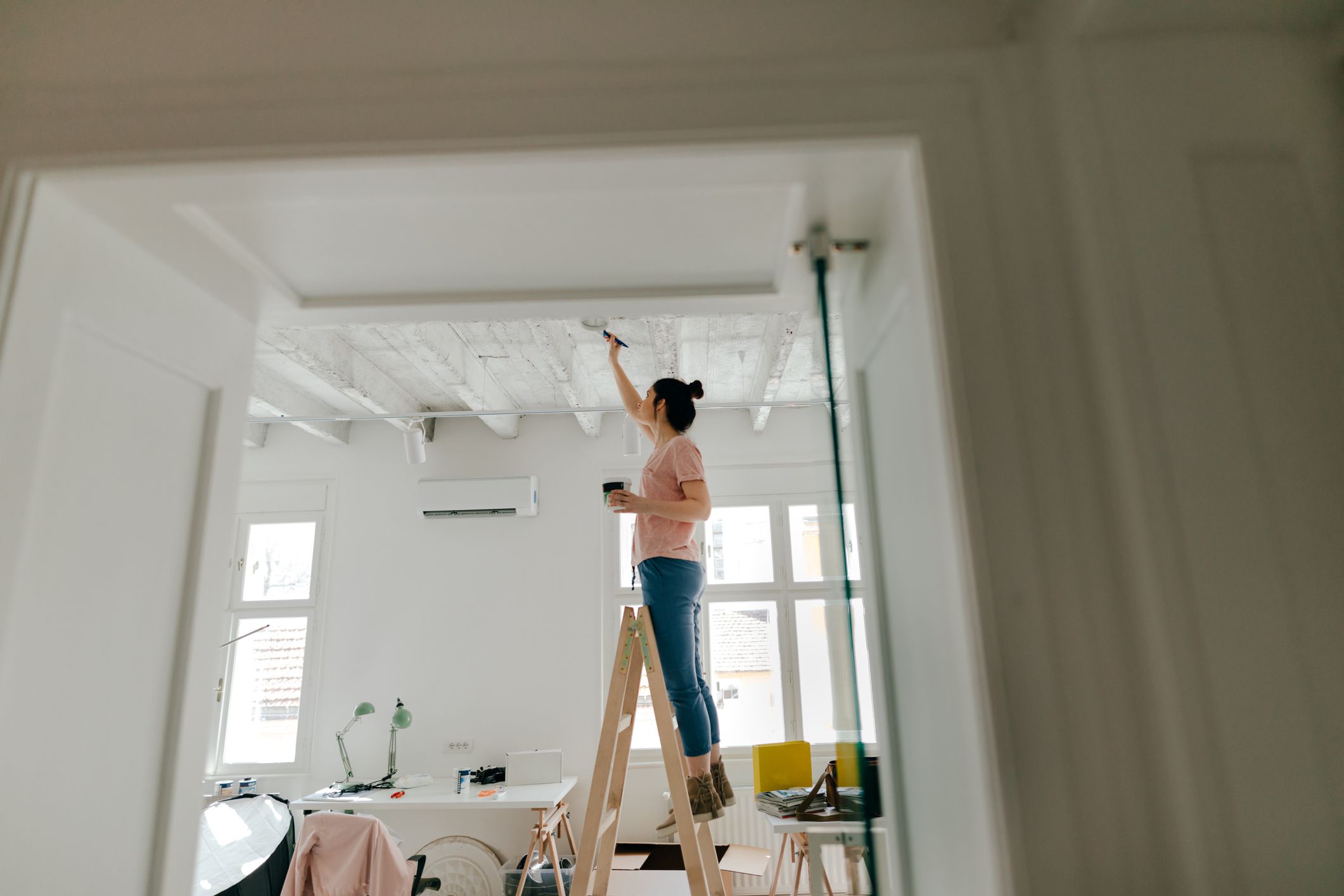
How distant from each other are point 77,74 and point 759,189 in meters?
0.96

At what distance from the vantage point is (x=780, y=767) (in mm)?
2664

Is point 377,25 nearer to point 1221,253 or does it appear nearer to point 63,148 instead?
point 63,148

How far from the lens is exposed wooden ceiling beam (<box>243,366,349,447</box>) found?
4180mm

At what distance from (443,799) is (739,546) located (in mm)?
2490

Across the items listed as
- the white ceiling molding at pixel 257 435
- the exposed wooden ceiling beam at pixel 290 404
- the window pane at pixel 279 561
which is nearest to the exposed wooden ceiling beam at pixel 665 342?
the exposed wooden ceiling beam at pixel 290 404

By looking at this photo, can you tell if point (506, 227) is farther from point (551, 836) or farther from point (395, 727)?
point (395, 727)

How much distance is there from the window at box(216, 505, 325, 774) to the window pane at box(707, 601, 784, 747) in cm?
289

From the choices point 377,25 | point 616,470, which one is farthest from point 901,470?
point 616,470

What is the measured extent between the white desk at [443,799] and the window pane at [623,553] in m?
1.33

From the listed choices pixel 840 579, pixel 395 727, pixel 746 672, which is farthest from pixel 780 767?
pixel 395 727

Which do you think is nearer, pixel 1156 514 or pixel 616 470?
pixel 1156 514

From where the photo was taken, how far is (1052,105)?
87 centimetres

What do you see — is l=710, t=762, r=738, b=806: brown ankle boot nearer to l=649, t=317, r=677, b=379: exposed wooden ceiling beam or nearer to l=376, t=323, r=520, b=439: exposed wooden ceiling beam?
l=649, t=317, r=677, b=379: exposed wooden ceiling beam

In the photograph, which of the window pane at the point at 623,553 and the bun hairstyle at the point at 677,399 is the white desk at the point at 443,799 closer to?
the window pane at the point at 623,553
